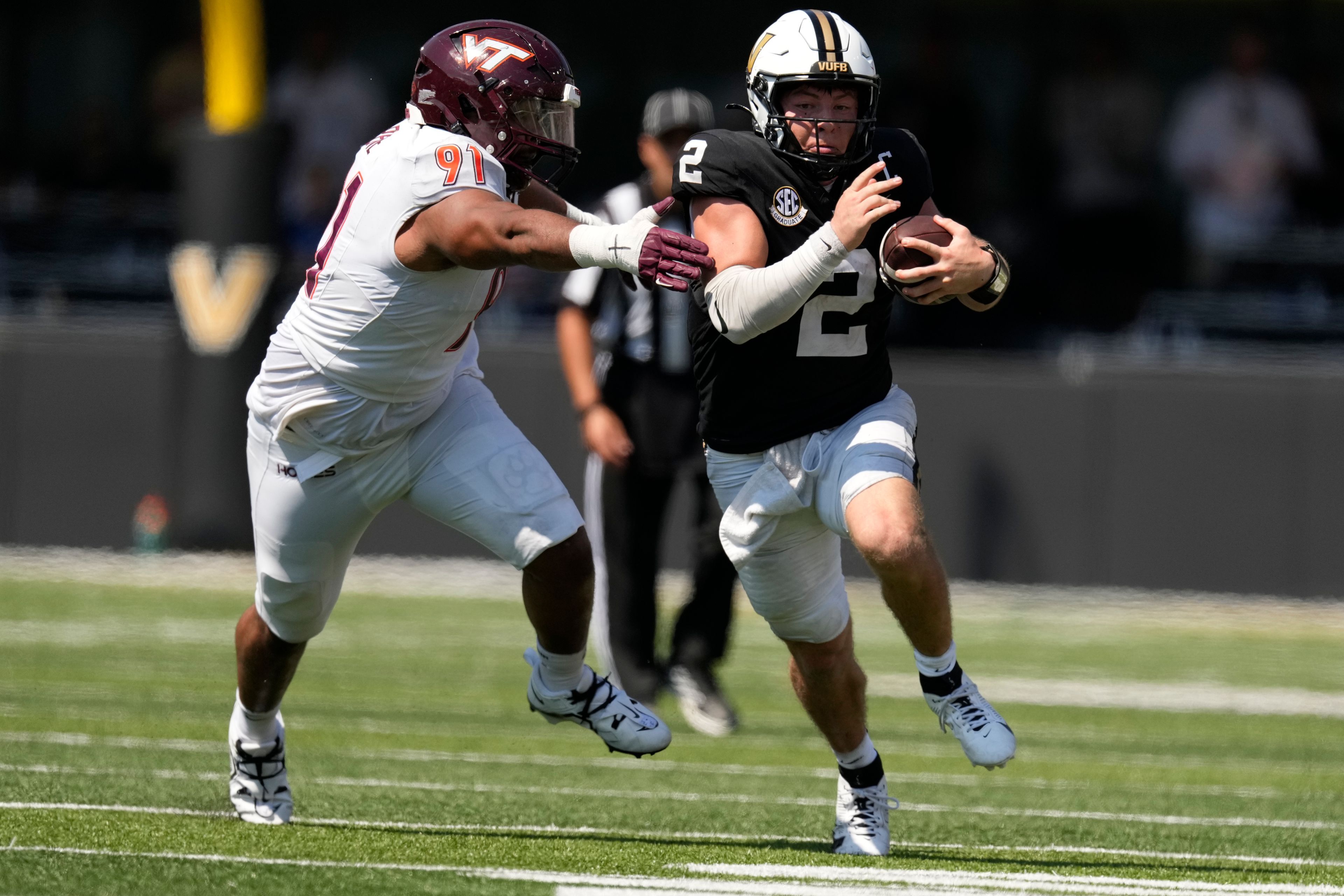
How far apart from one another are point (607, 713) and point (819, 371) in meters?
0.97

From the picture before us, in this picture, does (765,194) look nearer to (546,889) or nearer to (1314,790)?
(546,889)

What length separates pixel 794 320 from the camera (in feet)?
15.5

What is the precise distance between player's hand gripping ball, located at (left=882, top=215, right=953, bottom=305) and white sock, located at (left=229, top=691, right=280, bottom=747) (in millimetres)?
1832

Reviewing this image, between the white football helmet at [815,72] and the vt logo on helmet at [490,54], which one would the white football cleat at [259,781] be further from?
the white football helmet at [815,72]

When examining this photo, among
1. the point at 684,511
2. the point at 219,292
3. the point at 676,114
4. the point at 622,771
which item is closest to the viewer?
the point at 622,771

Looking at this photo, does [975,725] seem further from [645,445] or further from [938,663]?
[645,445]

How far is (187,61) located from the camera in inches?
563

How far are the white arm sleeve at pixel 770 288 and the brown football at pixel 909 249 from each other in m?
0.22

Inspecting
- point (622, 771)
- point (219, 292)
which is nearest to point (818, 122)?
point (622, 771)

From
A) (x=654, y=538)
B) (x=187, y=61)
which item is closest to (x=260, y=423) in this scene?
(x=654, y=538)

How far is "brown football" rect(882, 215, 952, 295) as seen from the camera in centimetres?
452

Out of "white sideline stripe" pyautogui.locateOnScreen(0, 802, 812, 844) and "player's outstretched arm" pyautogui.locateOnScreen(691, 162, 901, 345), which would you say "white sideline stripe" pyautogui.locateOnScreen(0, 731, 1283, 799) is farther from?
"player's outstretched arm" pyautogui.locateOnScreen(691, 162, 901, 345)

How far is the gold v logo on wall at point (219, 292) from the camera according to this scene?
12336 mm

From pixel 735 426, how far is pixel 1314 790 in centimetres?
232
